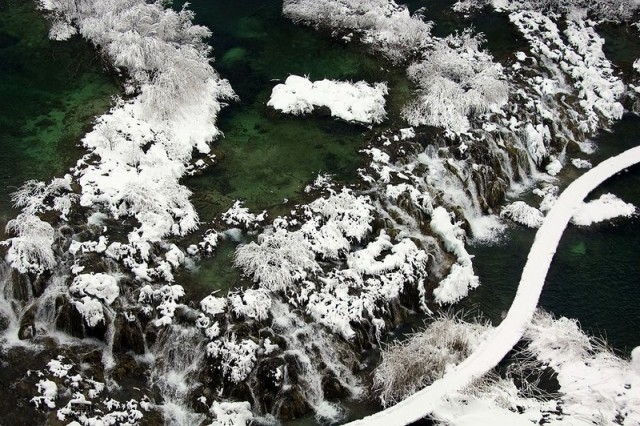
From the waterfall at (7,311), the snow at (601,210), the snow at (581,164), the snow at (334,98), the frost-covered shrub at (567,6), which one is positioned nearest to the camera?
the waterfall at (7,311)

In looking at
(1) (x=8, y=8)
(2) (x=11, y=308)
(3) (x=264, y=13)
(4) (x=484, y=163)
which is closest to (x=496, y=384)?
(4) (x=484, y=163)

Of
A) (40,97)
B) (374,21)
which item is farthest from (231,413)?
(374,21)

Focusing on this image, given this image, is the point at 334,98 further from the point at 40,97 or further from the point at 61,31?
the point at 61,31

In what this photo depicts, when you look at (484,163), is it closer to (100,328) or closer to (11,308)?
(100,328)

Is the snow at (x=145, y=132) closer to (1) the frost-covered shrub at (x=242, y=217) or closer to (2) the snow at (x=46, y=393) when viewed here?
(1) the frost-covered shrub at (x=242, y=217)

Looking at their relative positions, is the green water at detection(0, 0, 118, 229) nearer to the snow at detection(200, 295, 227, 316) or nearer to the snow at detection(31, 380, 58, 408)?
the snow at detection(31, 380, 58, 408)

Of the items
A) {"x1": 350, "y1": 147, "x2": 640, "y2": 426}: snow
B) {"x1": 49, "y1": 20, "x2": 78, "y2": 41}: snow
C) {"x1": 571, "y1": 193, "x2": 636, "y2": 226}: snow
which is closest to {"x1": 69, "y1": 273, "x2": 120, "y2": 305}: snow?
{"x1": 350, "y1": 147, "x2": 640, "y2": 426}: snow

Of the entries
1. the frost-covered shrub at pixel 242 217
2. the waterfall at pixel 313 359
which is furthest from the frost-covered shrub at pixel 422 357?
the frost-covered shrub at pixel 242 217
